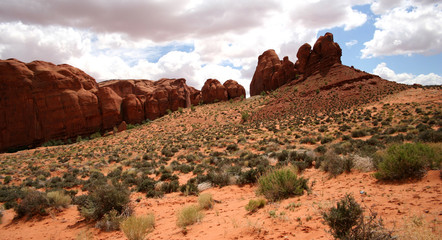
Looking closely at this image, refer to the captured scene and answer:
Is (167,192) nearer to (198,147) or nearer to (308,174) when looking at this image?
(308,174)

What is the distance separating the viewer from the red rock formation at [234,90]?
63969mm

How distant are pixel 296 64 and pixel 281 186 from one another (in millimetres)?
56178

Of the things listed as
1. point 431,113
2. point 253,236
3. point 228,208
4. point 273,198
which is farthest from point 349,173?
point 431,113

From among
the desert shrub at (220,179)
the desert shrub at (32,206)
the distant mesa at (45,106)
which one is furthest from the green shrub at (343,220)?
the distant mesa at (45,106)

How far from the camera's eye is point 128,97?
57719 millimetres

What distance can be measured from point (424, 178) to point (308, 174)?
4.21 metres

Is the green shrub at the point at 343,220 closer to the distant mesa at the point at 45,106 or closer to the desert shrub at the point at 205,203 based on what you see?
the desert shrub at the point at 205,203

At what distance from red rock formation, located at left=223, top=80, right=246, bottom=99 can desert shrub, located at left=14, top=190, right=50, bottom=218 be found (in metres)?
56.0

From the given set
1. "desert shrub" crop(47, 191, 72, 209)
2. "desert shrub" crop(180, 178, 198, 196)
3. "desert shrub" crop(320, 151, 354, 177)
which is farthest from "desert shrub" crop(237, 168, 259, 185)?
"desert shrub" crop(47, 191, 72, 209)

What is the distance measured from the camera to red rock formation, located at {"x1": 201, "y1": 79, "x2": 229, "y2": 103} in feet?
206

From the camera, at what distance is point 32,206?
936cm

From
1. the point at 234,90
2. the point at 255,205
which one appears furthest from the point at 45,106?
the point at 255,205

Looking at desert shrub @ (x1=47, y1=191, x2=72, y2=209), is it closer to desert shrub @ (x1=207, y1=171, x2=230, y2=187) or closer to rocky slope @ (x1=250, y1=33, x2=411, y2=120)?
desert shrub @ (x1=207, y1=171, x2=230, y2=187)

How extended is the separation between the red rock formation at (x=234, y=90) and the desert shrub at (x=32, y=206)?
5599cm
